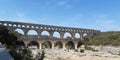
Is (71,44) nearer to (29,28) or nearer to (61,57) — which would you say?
(29,28)

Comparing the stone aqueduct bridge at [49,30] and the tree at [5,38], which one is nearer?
the tree at [5,38]

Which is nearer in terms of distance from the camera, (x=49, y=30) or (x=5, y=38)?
(x=5, y=38)

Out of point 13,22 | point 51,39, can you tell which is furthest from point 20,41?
point 51,39

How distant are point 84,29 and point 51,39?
22.8m

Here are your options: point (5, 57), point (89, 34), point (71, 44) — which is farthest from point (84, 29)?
point (5, 57)

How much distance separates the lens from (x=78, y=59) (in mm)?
45844

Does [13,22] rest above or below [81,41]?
above

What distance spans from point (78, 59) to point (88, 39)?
46047 mm

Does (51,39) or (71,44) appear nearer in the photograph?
(51,39)

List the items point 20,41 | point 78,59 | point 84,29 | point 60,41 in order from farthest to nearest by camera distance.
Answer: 1. point 84,29
2. point 60,41
3. point 20,41
4. point 78,59

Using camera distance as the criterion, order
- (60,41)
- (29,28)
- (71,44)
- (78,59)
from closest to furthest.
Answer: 1. (78,59)
2. (29,28)
3. (60,41)
4. (71,44)

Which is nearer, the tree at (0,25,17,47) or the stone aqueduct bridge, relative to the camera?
the tree at (0,25,17,47)

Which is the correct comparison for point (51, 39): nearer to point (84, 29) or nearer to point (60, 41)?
point (60, 41)

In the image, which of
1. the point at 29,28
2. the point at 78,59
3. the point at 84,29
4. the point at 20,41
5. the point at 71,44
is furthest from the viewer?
the point at 84,29
